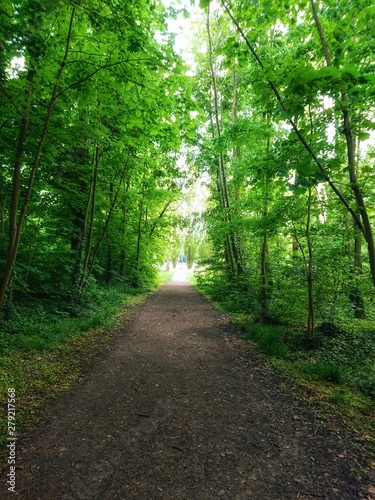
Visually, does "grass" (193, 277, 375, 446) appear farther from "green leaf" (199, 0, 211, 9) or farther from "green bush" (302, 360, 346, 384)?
"green leaf" (199, 0, 211, 9)

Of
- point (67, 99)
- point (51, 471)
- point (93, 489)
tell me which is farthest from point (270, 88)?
point (51, 471)

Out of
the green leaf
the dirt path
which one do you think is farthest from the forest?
the dirt path

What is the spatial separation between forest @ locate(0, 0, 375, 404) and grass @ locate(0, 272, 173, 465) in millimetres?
83

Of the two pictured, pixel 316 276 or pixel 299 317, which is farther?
pixel 299 317

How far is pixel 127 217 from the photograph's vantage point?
539 inches

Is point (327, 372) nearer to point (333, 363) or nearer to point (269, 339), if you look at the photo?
point (333, 363)

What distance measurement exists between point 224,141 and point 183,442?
899cm

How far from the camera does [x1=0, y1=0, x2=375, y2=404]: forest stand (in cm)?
289

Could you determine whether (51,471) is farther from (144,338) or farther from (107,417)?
(144,338)

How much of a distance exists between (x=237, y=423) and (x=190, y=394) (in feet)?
2.91

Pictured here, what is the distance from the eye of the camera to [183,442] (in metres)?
2.78

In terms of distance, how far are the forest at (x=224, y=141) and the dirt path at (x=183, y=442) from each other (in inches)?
62.5

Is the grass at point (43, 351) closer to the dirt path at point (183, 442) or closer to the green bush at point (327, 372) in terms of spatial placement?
the dirt path at point (183, 442)

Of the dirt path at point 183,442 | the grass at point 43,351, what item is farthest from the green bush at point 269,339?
the grass at point 43,351
